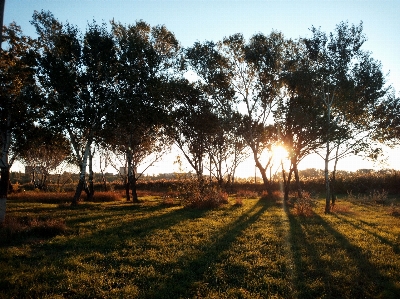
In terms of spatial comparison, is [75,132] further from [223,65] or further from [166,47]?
[223,65]

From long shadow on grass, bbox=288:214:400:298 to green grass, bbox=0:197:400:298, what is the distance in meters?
0.03

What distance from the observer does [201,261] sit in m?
10.2

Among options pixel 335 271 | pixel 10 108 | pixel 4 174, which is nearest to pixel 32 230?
pixel 4 174

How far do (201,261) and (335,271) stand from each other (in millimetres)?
3962

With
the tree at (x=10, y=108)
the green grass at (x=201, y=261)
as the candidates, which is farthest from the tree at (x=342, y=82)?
the tree at (x=10, y=108)

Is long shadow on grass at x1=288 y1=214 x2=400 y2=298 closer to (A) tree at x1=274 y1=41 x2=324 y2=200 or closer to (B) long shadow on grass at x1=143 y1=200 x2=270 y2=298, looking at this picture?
(B) long shadow on grass at x1=143 y1=200 x2=270 y2=298

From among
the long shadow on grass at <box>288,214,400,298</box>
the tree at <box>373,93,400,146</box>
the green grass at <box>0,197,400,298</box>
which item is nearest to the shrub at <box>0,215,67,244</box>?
the green grass at <box>0,197,400,298</box>

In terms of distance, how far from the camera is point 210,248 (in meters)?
11.9

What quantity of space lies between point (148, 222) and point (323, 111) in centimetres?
1684

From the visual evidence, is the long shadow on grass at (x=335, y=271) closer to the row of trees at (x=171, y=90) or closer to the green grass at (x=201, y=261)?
the green grass at (x=201, y=261)

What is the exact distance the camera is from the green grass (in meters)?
7.86

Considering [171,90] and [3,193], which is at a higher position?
[171,90]

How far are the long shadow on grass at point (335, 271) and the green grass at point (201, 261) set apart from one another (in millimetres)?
28

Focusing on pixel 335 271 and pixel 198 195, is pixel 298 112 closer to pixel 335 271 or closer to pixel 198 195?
pixel 198 195
